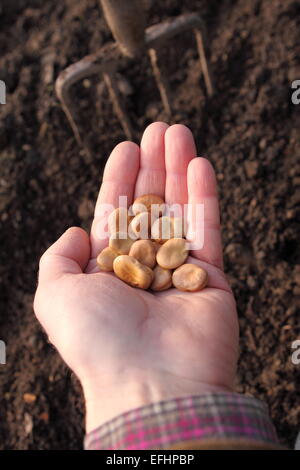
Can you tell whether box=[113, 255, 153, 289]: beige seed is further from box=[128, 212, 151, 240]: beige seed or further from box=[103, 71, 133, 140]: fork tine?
box=[103, 71, 133, 140]: fork tine

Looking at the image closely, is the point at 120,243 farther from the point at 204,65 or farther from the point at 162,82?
the point at 204,65

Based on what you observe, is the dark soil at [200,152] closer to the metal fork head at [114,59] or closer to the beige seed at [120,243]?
the metal fork head at [114,59]

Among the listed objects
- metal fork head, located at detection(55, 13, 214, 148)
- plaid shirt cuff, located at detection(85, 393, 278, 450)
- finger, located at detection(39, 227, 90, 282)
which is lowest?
plaid shirt cuff, located at detection(85, 393, 278, 450)

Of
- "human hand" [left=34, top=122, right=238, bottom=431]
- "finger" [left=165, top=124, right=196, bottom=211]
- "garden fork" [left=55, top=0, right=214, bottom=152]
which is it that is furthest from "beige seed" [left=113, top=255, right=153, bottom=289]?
"garden fork" [left=55, top=0, right=214, bottom=152]

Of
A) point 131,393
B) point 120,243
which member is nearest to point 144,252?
point 120,243

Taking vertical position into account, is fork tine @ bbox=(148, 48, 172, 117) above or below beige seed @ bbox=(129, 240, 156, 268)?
above
